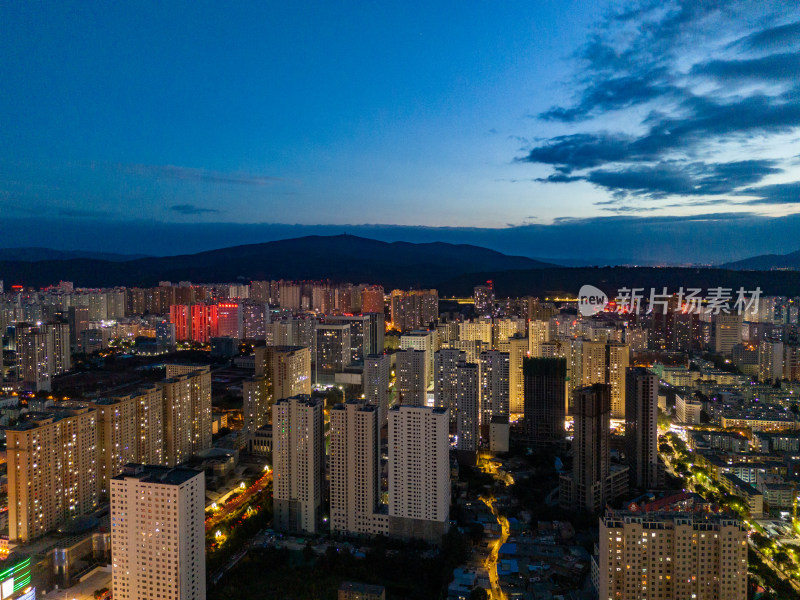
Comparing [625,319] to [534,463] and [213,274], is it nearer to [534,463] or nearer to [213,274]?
[534,463]

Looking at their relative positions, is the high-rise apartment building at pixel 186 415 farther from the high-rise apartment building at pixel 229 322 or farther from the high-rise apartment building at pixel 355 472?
the high-rise apartment building at pixel 229 322

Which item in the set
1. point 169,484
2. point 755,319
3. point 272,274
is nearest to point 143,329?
point 272,274

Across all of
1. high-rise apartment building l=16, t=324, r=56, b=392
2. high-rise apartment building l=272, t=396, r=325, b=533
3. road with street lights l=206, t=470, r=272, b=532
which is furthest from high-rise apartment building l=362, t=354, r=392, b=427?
high-rise apartment building l=16, t=324, r=56, b=392

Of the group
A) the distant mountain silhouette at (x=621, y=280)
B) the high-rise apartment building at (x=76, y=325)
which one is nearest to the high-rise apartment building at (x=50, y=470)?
the high-rise apartment building at (x=76, y=325)

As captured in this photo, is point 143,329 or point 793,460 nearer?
point 793,460

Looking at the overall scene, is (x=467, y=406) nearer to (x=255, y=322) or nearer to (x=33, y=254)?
(x=255, y=322)

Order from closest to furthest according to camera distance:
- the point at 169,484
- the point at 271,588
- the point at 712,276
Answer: the point at 169,484, the point at 271,588, the point at 712,276
